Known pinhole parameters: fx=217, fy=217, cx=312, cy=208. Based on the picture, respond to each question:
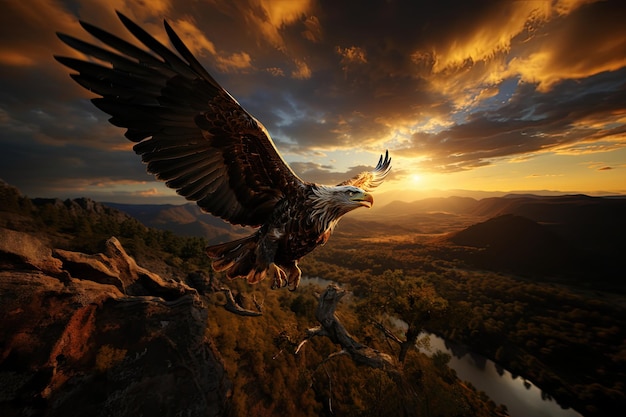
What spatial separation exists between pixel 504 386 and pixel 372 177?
3145cm

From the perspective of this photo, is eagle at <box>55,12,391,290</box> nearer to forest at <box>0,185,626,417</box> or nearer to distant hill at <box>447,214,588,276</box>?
forest at <box>0,185,626,417</box>

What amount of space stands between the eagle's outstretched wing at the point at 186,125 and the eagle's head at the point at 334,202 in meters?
0.45

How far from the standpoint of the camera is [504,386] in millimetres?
22141

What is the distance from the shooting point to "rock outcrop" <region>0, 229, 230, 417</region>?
5.96 metres

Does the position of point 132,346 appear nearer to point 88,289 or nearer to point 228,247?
point 88,289

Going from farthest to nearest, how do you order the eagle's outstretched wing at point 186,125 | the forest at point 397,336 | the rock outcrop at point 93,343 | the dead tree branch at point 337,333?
the forest at point 397,336
the dead tree branch at point 337,333
the rock outcrop at point 93,343
the eagle's outstretched wing at point 186,125

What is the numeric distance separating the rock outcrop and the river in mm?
17447

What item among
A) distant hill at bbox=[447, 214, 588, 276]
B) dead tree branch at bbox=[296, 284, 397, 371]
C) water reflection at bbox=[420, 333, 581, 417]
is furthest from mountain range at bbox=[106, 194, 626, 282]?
dead tree branch at bbox=[296, 284, 397, 371]

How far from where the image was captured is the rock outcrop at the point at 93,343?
235 inches

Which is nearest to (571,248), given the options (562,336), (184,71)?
(562,336)

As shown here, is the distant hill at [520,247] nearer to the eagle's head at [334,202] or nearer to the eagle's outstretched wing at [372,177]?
the eagle's outstretched wing at [372,177]

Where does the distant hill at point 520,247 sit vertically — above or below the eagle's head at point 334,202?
below

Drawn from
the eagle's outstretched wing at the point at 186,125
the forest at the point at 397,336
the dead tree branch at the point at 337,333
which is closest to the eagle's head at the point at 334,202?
the eagle's outstretched wing at the point at 186,125

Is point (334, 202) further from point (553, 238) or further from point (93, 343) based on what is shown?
point (553, 238)
